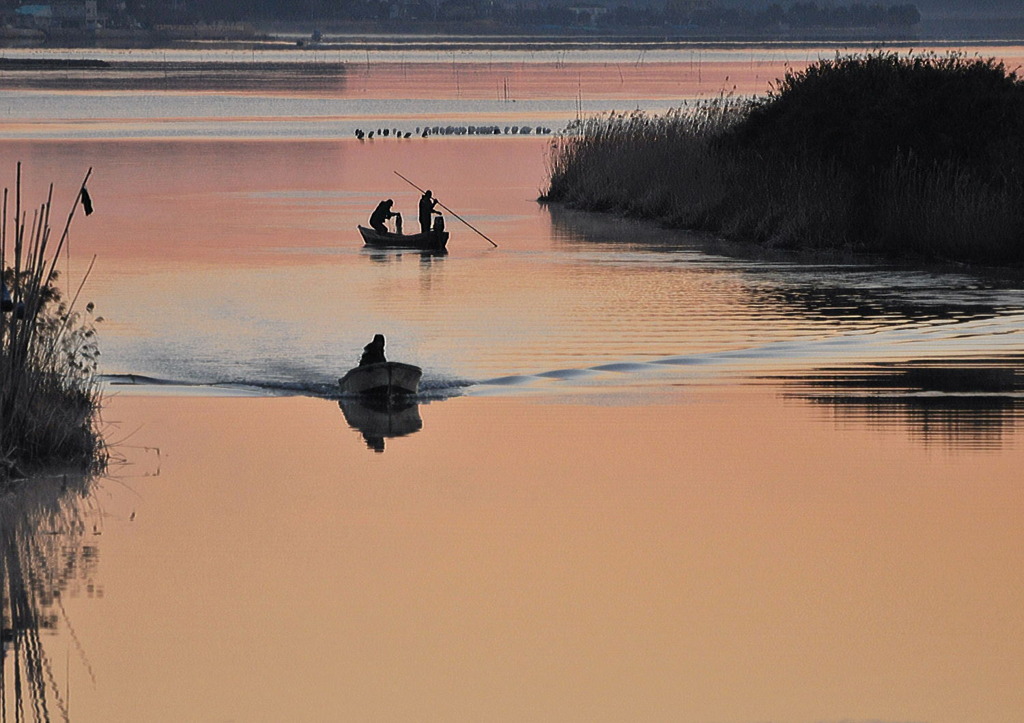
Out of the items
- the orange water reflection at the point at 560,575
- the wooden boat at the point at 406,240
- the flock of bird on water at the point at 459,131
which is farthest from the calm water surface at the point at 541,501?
the flock of bird on water at the point at 459,131

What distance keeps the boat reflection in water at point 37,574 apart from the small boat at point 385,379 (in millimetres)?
3833

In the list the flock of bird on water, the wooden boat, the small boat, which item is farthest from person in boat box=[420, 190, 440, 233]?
the flock of bird on water

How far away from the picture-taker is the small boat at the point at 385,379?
18.5 m

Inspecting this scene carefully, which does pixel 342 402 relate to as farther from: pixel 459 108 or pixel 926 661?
pixel 459 108

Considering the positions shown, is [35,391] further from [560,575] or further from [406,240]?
[406,240]

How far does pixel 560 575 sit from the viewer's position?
39.9 ft

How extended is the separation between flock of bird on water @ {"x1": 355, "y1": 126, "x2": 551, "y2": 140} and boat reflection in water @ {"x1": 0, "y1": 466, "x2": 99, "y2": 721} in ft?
180

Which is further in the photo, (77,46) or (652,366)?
(77,46)

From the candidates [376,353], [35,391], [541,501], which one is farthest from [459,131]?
[541,501]

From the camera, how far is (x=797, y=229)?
111 feet

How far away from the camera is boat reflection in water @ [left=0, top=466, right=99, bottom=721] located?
32.8 ft

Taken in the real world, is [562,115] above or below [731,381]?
above

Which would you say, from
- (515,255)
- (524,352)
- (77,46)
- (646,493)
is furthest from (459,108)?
(77,46)

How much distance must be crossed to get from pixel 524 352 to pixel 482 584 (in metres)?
10.3
